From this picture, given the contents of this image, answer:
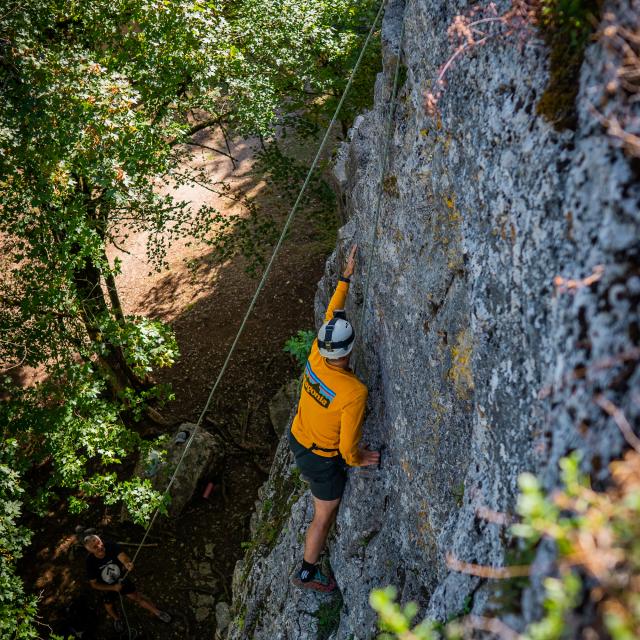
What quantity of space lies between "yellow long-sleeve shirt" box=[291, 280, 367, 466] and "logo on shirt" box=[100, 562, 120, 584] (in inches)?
204

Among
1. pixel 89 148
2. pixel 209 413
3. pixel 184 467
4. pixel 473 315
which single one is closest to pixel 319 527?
pixel 473 315

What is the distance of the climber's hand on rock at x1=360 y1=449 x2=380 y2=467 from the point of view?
5.01 m

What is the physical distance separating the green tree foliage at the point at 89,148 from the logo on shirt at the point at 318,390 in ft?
12.0

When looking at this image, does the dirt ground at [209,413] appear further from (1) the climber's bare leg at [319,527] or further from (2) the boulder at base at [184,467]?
(1) the climber's bare leg at [319,527]

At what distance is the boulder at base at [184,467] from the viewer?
34.2 ft

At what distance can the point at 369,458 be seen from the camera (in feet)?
16.5

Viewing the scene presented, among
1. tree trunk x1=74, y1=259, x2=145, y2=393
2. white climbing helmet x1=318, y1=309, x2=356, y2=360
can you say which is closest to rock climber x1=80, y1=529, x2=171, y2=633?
tree trunk x1=74, y1=259, x2=145, y2=393

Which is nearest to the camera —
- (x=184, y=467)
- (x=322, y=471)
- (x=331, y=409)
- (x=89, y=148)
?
(x=331, y=409)

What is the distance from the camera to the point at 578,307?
2172 mm

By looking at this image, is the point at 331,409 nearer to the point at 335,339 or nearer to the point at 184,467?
the point at 335,339

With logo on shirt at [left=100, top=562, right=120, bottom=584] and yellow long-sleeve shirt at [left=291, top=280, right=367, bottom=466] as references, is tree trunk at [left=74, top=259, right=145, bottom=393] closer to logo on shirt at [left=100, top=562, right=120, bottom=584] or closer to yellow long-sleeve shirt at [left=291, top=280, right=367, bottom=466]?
logo on shirt at [left=100, top=562, right=120, bottom=584]

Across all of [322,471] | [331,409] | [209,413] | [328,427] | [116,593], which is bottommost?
[209,413]

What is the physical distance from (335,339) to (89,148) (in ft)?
13.8

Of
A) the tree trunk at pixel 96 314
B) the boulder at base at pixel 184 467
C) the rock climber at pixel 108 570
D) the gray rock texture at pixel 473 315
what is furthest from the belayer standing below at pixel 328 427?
the boulder at base at pixel 184 467
